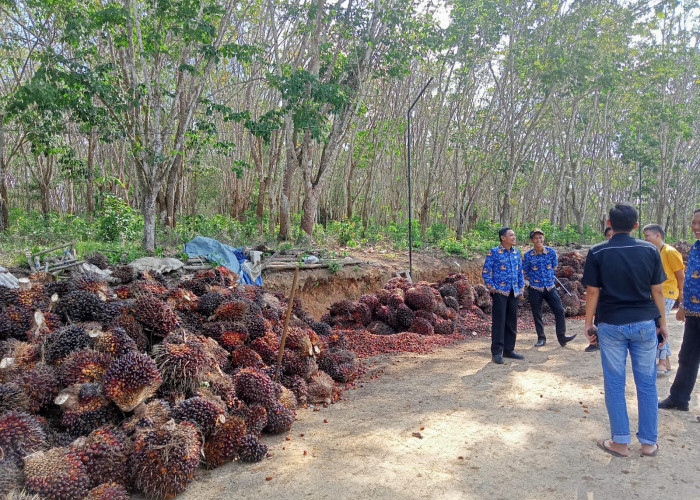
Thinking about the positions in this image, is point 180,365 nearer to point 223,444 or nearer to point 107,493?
point 223,444

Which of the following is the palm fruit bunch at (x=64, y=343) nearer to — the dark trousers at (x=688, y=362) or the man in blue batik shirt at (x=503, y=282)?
the man in blue batik shirt at (x=503, y=282)

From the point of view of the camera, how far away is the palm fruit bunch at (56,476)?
8.34 feet

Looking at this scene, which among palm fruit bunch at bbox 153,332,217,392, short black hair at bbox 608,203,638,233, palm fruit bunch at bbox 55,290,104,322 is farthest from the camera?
palm fruit bunch at bbox 55,290,104,322

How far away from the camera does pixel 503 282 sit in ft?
19.2

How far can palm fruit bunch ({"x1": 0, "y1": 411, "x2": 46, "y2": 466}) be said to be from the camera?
8.83 ft

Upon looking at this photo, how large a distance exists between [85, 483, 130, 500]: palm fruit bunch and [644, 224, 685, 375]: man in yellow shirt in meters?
4.69

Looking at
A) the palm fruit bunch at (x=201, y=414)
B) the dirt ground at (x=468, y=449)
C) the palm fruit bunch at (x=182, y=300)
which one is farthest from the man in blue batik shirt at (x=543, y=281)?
the palm fruit bunch at (x=201, y=414)

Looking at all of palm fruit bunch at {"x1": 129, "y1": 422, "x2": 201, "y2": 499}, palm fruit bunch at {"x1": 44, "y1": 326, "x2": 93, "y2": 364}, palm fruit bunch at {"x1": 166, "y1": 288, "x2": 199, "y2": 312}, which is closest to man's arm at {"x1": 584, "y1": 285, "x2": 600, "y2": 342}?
palm fruit bunch at {"x1": 129, "y1": 422, "x2": 201, "y2": 499}

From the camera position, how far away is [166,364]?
140 inches

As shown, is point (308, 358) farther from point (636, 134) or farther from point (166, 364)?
point (636, 134)

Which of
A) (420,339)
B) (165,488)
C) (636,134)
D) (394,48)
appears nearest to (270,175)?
(394,48)

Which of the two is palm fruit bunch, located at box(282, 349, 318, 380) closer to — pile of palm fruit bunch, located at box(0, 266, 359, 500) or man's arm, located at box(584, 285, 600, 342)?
pile of palm fruit bunch, located at box(0, 266, 359, 500)

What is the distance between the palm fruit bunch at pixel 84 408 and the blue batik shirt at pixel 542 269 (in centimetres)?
558

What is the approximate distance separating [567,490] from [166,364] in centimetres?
282
